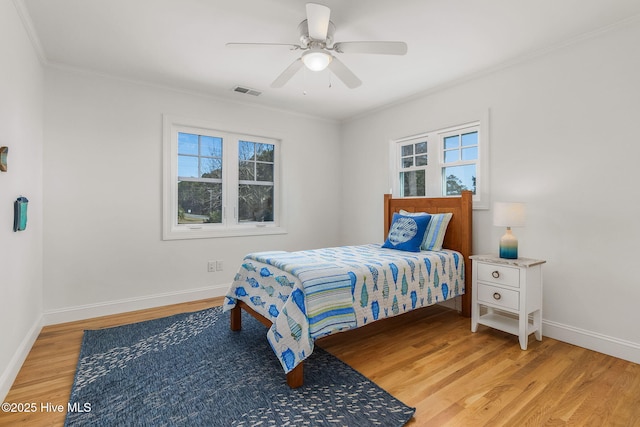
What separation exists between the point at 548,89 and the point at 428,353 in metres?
2.49

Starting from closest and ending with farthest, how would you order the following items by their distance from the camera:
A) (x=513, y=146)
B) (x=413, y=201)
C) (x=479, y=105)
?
1. (x=513, y=146)
2. (x=479, y=105)
3. (x=413, y=201)

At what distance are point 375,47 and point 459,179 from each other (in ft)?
6.67

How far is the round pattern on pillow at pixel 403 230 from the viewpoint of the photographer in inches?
129

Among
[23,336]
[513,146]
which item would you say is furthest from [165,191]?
[513,146]

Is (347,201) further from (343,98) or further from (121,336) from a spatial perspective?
(121,336)

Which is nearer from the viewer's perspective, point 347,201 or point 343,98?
point 343,98

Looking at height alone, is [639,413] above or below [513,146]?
below

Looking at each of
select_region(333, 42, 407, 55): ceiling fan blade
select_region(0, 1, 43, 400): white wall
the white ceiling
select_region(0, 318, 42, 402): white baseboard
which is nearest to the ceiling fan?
select_region(333, 42, 407, 55): ceiling fan blade

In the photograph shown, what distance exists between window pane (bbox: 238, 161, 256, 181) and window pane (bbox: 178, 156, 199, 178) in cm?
57

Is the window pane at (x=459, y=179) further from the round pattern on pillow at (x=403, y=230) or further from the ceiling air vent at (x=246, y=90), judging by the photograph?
the ceiling air vent at (x=246, y=90)

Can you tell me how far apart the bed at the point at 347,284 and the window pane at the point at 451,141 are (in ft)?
2.17

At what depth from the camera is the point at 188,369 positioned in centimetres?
219

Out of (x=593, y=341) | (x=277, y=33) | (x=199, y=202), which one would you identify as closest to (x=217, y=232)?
(x=199, y=202)

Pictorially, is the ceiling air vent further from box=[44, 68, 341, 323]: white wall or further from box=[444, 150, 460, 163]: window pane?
box=[444, 150, 460, 163]: window pane
